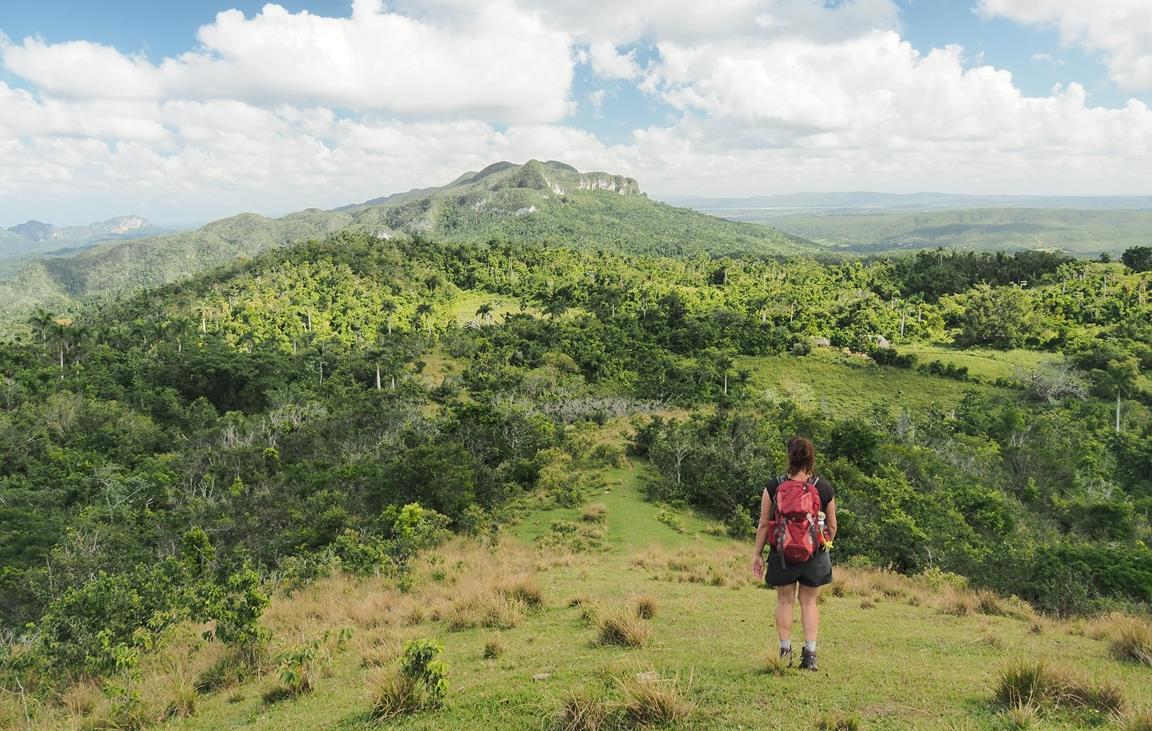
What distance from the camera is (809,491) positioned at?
17.7 feet

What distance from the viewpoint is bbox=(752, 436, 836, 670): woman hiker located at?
5.40 meters

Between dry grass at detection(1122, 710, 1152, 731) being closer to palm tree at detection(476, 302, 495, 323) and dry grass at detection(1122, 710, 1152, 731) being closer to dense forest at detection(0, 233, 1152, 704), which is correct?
dense forest at detection(0, 233, 1152, 704)

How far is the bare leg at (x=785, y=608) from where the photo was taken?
5.58 metres

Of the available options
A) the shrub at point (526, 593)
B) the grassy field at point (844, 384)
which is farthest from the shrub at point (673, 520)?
the grassy field at point (844, 384)

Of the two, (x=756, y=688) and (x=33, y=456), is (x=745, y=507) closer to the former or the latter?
(x=756, y=688)

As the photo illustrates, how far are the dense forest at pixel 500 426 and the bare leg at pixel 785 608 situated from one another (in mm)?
6319

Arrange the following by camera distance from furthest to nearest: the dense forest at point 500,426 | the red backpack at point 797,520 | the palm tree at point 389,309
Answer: the palm tree at point 389,309 < the dense forest at point 500,426 < the red backpack at point 797,520

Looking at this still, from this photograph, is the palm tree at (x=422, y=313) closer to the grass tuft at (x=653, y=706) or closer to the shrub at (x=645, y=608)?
the shrub at (x=645, y=608)

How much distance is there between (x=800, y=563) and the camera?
5.39m

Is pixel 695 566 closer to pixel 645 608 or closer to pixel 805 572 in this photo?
pixel 645 608

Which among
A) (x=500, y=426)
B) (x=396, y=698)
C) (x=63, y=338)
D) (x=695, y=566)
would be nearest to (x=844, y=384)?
(x=500, y=426)

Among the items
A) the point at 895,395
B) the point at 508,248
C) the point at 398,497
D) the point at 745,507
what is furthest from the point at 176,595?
the point at 508,248

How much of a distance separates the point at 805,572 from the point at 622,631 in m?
2.49

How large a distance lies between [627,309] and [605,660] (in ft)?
277
